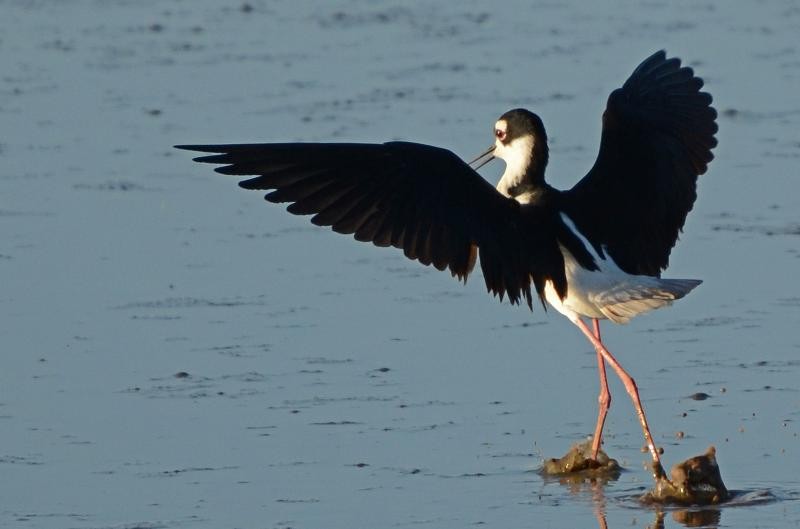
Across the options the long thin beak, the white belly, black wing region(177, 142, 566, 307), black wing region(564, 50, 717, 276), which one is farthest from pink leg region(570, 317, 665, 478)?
the long thin beak

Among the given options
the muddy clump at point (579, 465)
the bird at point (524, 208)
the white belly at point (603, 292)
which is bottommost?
the muddy clump at point (579, 465)

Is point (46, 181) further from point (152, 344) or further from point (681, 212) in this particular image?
point (681, 212)

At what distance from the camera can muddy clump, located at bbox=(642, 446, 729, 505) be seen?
6.53 metres

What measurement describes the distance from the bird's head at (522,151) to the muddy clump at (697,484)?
136 cm

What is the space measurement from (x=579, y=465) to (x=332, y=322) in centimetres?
185

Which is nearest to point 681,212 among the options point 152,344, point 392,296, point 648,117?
point 648,117

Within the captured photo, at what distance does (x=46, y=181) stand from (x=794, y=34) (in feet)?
18.7

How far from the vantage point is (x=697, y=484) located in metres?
6.55

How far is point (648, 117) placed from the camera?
7.75m

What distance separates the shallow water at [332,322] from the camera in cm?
673

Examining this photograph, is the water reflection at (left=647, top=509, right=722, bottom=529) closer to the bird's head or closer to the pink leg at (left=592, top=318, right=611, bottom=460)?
the pink leg at (left=592, top=318, right=611, bottom=460)

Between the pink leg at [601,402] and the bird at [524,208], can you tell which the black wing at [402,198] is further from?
the pink leg at [601,402]

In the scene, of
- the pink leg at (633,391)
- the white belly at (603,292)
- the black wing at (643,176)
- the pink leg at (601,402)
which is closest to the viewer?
the pink leg at (633,391)

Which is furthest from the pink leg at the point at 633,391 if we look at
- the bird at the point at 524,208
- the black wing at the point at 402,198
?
the black wing at the point at 402,198
